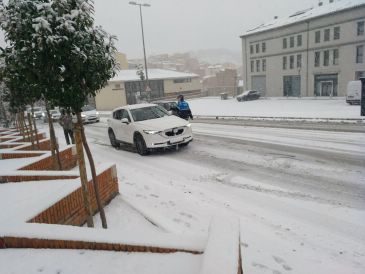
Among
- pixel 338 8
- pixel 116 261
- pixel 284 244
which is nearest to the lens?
pixel 116 261

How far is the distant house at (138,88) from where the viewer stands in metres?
53.2

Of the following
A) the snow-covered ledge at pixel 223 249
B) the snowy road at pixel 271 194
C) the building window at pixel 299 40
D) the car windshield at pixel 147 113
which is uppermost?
the building window at pixel 299 40

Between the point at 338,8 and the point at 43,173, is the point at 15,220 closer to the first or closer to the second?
the point at 43,173

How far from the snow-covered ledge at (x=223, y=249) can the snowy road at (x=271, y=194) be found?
0.87 m

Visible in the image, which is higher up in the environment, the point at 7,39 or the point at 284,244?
the point at 7,39

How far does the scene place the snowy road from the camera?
425 cm

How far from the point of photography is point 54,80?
3.91 meters

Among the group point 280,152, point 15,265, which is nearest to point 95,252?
A: point 15,265

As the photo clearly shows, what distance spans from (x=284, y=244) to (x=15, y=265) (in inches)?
136

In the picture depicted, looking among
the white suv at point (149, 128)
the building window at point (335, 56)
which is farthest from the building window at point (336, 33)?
the white suv at point (149, 128)

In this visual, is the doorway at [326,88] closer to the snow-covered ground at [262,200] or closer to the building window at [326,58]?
the building window at [326,58]

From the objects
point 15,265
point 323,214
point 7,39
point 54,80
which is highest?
point 7,39

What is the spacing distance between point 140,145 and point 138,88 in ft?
151

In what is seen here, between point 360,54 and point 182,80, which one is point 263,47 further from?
point 182,80
